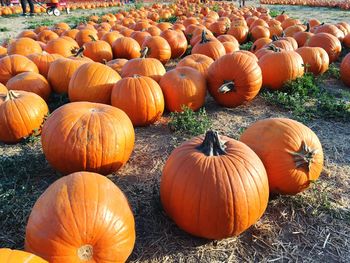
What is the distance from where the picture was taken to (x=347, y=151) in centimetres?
404

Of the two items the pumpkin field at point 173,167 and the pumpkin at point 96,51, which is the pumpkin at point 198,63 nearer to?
the pumpkin field at point 173,167

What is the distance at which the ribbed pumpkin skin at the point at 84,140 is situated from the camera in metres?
3.25

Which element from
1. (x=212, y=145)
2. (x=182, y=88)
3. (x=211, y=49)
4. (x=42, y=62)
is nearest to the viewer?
(x=212, y=145)

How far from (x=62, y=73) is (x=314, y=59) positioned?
465cm

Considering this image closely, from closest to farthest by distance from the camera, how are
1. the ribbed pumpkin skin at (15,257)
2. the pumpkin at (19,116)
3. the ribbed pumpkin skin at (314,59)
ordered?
1. the ribbed pumpkin skin at (15,257)
2. the pumpkin at (19,116)
3. the ribbed pumpkin skin at (314,59)

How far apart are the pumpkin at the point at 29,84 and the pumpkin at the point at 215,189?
127 inches

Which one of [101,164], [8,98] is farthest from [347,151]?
[8,98]

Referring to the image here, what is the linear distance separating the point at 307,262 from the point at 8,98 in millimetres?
3841

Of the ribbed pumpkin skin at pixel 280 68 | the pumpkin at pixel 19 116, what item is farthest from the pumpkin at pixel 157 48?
the pumpkin at pixel 19 116

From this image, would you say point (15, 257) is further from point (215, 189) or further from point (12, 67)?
point (12, 67)

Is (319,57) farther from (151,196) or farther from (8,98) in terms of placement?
(8,98)

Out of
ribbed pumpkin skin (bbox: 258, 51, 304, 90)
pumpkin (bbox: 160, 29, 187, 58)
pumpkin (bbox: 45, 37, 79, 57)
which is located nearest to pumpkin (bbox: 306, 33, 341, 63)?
ribbed pumpkin skin (bbox: 258, 51, 304, 90)

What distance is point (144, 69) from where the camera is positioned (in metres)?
5.19

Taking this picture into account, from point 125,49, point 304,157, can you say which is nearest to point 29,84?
point 125,49
